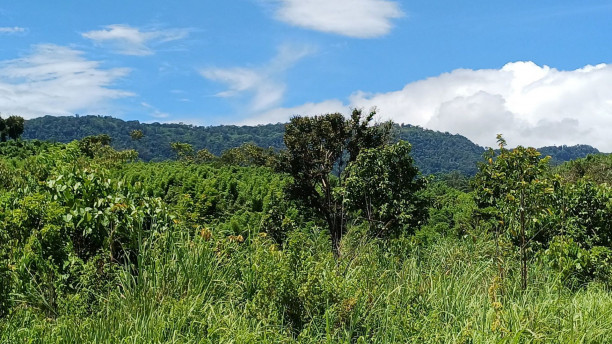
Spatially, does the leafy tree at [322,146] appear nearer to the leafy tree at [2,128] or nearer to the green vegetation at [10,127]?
the green vegetation at [10,127]

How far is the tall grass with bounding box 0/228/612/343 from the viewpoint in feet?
13.2

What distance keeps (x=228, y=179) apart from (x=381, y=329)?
2411 centimetres

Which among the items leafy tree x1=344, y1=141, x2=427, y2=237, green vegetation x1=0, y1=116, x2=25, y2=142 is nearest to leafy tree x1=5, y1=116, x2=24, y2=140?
green vegetation x1=0, y1=116, x2=25, y2=142

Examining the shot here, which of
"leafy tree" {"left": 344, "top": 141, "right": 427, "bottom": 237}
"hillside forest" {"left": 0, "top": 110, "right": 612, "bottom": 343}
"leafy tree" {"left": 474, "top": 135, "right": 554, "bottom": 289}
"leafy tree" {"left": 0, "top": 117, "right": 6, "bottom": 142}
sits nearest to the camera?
"hillside forest" {"left": 0, "top": 110, "right": 612, "bottom": 343}

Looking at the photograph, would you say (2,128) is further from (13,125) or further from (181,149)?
(181,149)

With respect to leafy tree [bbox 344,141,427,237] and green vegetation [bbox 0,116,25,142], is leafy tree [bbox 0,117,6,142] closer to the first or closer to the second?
green vegetation [bbox 0,116,25,142]

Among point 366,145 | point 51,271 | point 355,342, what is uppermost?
point 366,145

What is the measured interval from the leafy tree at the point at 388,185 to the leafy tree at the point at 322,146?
13.1 feet

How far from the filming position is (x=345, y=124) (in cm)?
1627

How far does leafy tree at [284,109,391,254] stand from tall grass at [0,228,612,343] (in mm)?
10335

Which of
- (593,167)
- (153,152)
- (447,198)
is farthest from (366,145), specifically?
(153,152)

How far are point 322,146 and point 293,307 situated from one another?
11901 millimetres

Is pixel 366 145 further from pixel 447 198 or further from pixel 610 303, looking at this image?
pixel 447 198

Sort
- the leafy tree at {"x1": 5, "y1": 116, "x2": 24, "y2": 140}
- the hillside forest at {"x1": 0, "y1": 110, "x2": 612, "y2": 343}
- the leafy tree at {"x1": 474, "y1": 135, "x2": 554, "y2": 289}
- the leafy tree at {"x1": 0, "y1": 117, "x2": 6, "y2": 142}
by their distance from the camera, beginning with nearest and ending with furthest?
the hillside forest at {"x1": 0, "y1": 110, "x2": 612, "y2": 343}
the leafy tree at {"x1": 474, "y1": 135, "x2": 554, "y2": 289}
the leafy tree at {"x1": 0, "y1": 117, "x2": 6, "y2": 142}
the leafy tree at {"x1": 5, "y1": 116, "x2": 24, "y2": 140}
